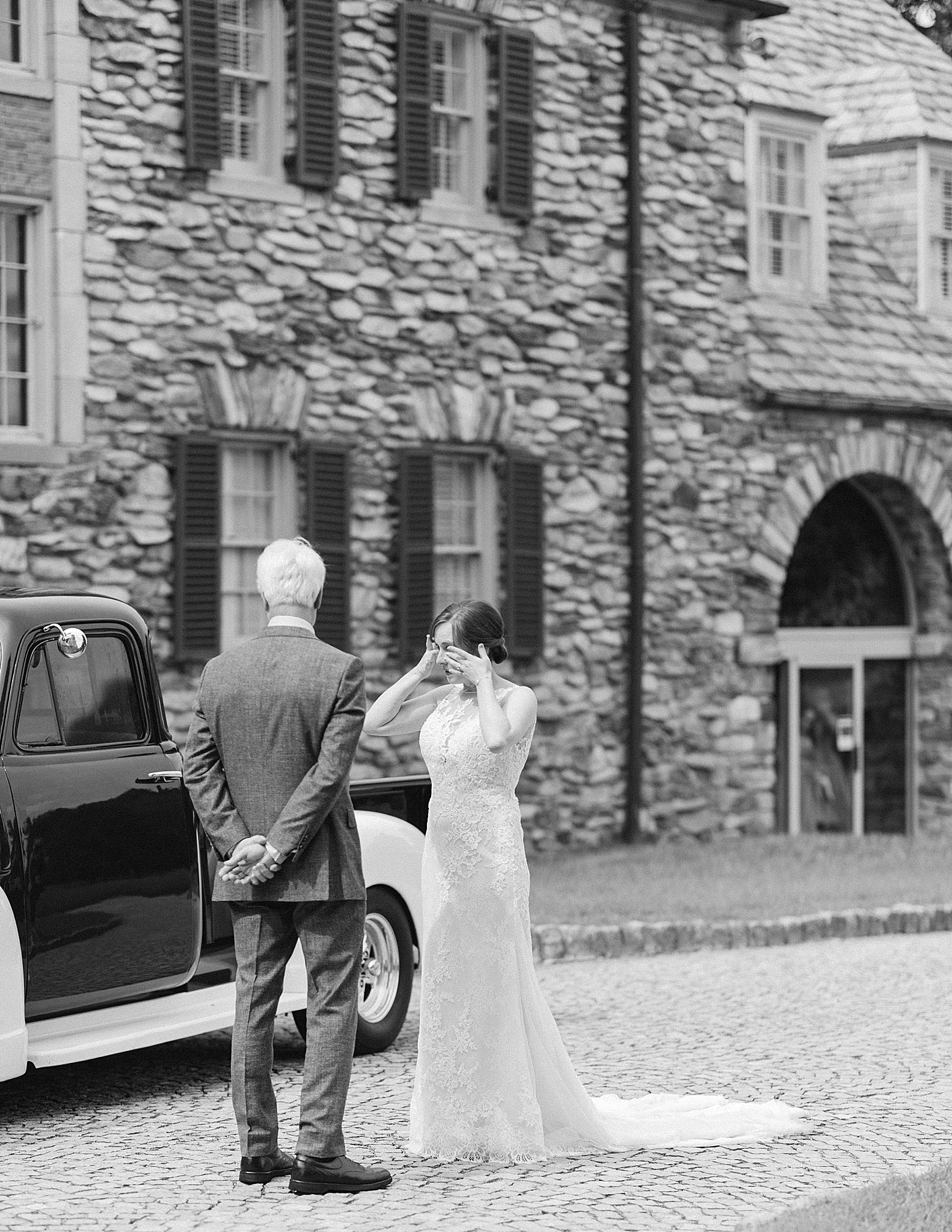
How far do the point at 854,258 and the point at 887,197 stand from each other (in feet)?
3.01

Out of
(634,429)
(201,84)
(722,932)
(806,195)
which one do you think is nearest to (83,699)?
(722,932)

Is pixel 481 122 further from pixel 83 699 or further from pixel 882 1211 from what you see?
pixel 882 1211

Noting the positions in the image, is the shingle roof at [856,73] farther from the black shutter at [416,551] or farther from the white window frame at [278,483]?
the white window frame at [278,483]

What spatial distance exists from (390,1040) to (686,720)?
997 centimetres

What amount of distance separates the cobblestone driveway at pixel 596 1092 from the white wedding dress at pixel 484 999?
0.43 ft

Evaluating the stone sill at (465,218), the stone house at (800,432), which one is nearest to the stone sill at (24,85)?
the stone sill at (465,218)

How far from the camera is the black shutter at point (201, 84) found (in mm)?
15219

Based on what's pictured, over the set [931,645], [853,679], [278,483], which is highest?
[278,483]

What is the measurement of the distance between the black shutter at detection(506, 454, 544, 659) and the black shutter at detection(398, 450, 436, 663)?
807mm

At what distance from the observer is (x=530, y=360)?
696 inches

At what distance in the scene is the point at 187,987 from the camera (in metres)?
8.09

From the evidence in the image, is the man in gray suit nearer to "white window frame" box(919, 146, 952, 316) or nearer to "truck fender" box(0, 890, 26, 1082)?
"truck fender" box(0, 890, 26, 1082)

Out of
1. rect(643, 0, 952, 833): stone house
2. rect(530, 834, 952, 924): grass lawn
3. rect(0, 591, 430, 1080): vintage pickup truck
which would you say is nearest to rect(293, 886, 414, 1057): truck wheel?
rect(0, 591, 430, 1080): vintage pickup truck

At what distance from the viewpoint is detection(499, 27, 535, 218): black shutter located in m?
17.3
